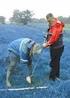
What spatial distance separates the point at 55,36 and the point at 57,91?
2266 mm

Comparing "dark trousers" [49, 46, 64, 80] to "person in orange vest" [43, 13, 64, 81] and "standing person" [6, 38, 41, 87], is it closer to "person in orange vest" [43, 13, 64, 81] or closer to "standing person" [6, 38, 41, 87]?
"person in orange vest" [43, 13, 64, 81]

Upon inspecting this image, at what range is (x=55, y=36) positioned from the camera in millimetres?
10969

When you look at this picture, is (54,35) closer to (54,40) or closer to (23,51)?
(54,40)

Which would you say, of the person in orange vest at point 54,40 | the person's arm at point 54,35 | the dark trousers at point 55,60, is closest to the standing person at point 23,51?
the person in orange vest at point 54,40

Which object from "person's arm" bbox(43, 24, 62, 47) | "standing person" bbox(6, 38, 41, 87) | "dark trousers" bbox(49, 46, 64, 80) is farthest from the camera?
"dark trousers" bbox(49, 46, 64, 80)

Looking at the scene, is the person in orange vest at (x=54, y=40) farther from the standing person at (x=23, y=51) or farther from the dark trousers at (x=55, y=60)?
the standing person at (x=23, y=51)

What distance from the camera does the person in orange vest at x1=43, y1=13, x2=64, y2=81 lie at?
11.0 m

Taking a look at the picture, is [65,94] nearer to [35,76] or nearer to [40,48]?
[40,48]

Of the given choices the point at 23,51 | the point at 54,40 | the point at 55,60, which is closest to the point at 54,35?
the point at 54,40

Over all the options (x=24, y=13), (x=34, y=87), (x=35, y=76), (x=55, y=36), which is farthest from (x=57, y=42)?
(x=24, y=13)

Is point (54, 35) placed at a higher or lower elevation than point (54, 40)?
higher

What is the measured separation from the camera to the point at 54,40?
11.0 metres

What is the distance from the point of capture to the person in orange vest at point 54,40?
10984 millimetres

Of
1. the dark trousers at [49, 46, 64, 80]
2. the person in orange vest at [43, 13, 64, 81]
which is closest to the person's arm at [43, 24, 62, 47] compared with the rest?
the person in orange vest at [43, 13, 64, 81]
